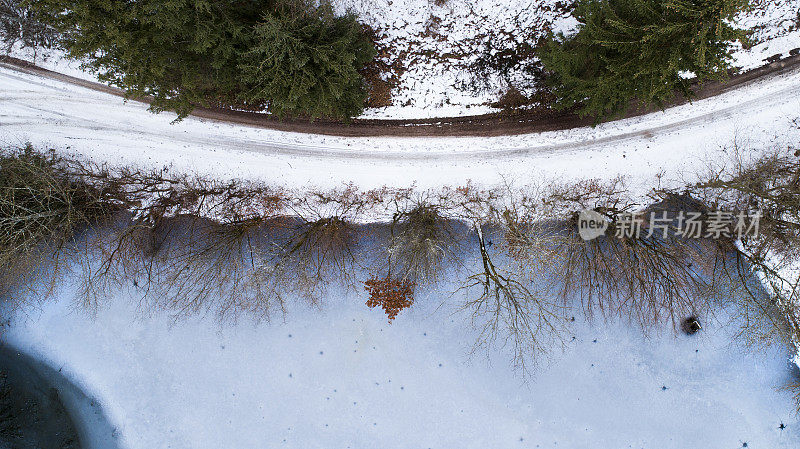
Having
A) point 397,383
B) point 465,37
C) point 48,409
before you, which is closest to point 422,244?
point 397,383

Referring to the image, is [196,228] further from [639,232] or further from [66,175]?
[639,232]

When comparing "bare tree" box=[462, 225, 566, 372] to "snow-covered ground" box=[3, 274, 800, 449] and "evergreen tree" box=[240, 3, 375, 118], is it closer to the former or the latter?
"snow-covered ground" box=[3, 274, 800, 449]

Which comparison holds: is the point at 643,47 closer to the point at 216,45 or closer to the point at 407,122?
the point at 407,122

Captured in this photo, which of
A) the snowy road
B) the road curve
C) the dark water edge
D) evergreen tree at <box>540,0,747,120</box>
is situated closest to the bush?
the road curve

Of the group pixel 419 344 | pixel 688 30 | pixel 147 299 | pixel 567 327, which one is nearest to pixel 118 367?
pixel 147 299

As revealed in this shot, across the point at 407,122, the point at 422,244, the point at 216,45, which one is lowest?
the point at 422,244

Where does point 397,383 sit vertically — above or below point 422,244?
below
